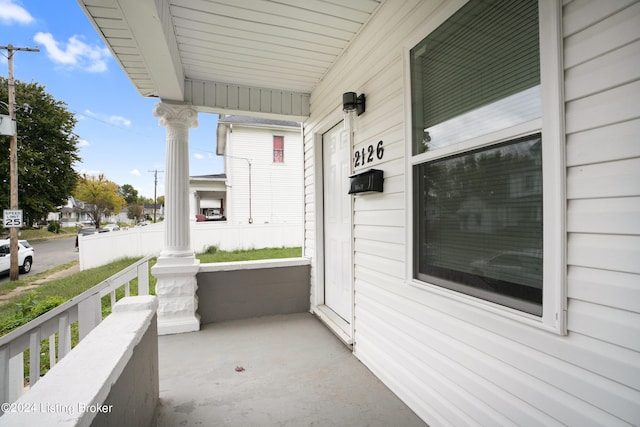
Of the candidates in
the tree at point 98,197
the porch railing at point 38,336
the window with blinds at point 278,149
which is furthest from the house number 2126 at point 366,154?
the tree at point 98,197

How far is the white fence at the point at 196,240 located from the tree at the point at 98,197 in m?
22.6

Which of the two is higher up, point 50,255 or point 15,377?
point 15,377

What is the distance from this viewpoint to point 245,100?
10.8 ft

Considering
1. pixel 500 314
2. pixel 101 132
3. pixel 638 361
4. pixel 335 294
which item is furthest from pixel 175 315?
pixel 101 132

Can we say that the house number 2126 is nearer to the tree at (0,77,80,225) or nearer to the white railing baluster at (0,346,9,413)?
the white railing baluster at (0,346,9,413)

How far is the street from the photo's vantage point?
306 inches

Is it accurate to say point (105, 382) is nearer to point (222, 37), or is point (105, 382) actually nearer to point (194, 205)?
point (222, 37)

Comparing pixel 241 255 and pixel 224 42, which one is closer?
pixel 224 42

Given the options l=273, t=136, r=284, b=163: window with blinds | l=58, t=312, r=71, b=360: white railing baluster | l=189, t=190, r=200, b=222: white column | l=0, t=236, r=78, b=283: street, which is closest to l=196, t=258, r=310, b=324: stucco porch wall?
l=58, t=312, r=71, b=360: white railing baluster

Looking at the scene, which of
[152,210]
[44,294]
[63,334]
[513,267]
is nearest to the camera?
[513,267]

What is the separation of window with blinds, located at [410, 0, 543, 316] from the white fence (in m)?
7.58

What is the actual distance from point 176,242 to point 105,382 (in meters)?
2.58

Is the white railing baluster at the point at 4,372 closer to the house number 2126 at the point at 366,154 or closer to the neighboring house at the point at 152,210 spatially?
the house number 2126 at the point at 366,154

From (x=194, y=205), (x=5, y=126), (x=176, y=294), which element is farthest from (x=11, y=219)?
(x=194, y=205)
